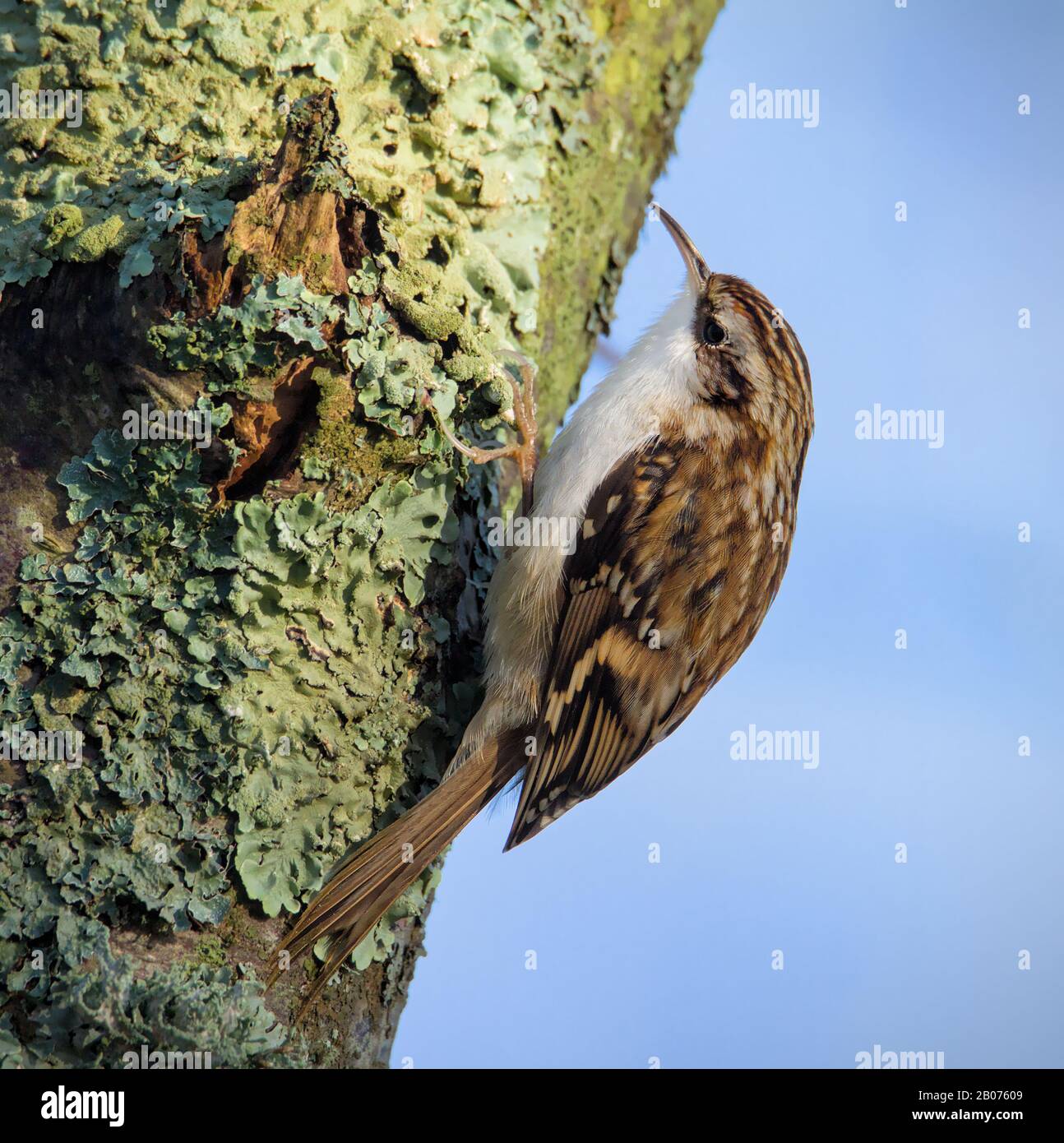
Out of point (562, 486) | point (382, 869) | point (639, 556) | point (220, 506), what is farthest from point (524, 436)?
point (382, 869)

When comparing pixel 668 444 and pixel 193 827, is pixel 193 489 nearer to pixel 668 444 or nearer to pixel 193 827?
pixel 193 827

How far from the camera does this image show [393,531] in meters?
2.20

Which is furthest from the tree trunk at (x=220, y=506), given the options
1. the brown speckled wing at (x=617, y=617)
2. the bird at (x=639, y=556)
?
the brown speckled wing at (x=617, y=617)

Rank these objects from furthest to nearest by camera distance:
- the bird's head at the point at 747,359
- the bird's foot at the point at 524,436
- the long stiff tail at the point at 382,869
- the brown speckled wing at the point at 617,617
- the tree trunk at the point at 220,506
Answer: the bird's head at the point at 747,359, the brown speckled wing at the point at 617,617, the bird's foot at the point at 524,436, the long stiff tail at the point at 382,869, the tree trunk at the point at 220,506

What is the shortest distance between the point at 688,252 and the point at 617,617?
Answer: 1.03 m

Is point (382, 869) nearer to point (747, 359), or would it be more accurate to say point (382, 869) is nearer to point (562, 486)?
point (562, 486)

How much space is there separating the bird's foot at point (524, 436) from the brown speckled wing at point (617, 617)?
165 mm

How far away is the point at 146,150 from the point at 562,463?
3.61ft

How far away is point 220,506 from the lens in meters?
2.03

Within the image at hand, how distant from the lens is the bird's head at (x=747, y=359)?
2.75 m

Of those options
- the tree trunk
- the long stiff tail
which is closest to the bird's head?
the tree trunk

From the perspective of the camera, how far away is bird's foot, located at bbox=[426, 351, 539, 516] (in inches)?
98.3

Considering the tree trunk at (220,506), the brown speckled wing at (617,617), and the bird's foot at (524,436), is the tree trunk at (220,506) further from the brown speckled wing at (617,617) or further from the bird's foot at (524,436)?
the brown speckled wing at (617,617)

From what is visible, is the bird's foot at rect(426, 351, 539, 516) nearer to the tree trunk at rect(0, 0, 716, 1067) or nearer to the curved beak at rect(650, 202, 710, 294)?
the tree trunk at rect(0, 0, 716, 1067)
